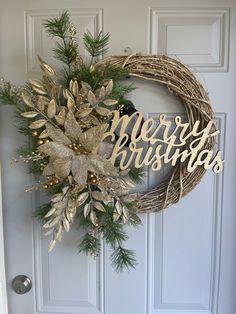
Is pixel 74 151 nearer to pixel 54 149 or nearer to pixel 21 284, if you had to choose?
pixel 54 149

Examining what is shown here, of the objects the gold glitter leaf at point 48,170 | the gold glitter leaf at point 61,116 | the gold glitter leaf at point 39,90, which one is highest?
the gold glitter leaf at point 39,90

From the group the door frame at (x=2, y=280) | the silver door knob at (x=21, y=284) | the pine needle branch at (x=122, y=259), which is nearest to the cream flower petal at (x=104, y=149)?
the pine needle branch at (x=122, y=259)

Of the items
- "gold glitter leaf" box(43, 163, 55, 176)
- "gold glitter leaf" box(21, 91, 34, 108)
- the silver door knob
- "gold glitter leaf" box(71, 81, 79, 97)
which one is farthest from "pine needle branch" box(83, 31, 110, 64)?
the silver door knob

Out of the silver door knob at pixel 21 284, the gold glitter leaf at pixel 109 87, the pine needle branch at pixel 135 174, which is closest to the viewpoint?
the gold glitter leaf at pixel 109 87

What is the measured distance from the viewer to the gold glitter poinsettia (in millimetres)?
973

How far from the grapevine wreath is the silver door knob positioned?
262 millimetres

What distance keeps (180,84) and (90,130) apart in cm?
31

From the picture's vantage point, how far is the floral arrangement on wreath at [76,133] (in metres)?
0.98

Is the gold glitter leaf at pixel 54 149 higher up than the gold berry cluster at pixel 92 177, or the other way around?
the gold glitter leaf at pixel 54 149

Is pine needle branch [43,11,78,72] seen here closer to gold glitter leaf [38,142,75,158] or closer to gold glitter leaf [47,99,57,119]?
gold glitter leaf [47,99,57,119]

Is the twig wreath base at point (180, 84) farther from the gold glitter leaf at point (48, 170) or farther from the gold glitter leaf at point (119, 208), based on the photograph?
the gold glitter leaf at point (48, 170)

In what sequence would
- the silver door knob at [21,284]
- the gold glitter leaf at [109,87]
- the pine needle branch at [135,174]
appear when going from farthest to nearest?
the silver door knob at [21,284] < the pine needle branch at [135,174] < the gold glitter leaf at [109,87]

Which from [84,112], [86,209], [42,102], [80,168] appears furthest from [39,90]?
[86,209]

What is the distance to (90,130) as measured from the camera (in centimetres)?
98
